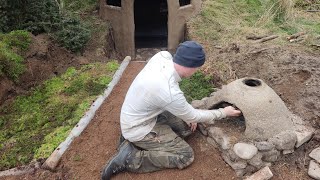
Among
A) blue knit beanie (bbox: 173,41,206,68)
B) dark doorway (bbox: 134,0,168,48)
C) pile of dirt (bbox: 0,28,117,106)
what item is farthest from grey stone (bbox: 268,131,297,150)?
dark doorway (bbox: 134,0,168,48)

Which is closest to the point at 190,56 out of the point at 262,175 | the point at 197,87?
the point at 262,175

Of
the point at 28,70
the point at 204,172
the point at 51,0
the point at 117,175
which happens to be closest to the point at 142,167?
the point at 117,175

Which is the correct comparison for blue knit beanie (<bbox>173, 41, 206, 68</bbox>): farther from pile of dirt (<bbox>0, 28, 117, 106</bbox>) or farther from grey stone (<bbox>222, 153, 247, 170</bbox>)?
pile of dirt (<bbox>0, 28, 117, 106</bbox>)

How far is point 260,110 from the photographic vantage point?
16.1 ft

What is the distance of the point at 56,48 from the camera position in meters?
8.26

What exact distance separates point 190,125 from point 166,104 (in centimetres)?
87

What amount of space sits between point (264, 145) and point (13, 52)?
5.35 metres

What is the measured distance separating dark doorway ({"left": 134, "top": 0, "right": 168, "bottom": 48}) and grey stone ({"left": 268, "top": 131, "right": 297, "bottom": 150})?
8.95 meters

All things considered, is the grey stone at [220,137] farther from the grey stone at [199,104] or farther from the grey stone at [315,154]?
the grey stone at [315,154]

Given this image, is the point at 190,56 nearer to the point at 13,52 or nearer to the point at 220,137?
the point at 220,137

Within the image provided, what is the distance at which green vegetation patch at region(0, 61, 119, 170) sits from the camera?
5469mm

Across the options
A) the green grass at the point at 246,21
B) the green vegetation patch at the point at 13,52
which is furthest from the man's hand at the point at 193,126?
the green grass at the point at 246,21

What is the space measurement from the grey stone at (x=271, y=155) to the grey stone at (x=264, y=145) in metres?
0.07

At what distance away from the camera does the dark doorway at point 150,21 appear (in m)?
13.5
